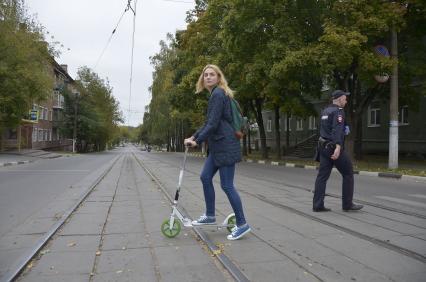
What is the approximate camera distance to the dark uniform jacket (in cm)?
785

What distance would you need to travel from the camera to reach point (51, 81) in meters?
42.1

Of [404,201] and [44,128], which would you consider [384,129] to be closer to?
[404,201]

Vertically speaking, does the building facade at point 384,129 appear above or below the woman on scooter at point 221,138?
above

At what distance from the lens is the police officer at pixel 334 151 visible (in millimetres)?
7879

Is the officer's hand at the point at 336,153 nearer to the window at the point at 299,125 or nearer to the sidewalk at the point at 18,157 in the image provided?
the sidewalk at the point at 18,157

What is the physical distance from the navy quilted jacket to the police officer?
255cm

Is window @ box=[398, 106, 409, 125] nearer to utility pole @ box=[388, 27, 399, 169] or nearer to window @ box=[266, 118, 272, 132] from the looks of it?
utility pole @ box=[388, 27, 399, 169]

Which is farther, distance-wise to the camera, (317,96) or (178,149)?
(178,149)

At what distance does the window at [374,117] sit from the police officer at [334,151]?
2894 centimetres

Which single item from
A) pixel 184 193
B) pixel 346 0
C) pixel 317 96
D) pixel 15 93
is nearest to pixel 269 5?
pixel 346 0

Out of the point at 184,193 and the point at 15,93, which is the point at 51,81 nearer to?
the point at 15,93

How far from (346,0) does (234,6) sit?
595cm

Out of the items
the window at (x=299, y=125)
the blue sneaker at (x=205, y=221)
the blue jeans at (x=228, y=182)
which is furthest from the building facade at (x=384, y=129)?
the blue jeans at (x=228, y=182)

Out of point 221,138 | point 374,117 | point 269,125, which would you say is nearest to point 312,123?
point 374,117
